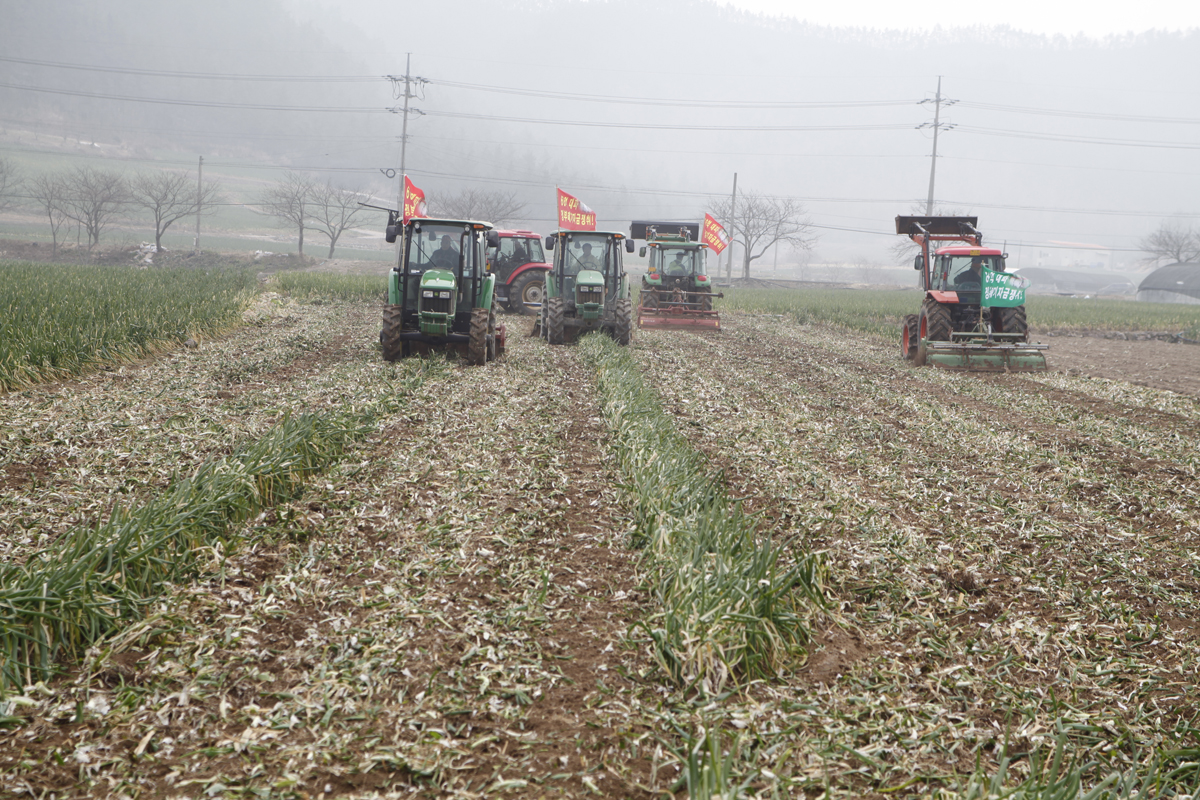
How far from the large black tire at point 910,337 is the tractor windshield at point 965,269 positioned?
925mm

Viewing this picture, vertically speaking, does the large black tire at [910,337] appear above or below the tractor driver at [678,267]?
below

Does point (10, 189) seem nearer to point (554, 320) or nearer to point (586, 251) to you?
point (586, 251)

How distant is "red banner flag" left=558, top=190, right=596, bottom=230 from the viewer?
899 inches

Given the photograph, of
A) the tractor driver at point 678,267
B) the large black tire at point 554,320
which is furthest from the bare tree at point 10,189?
the large black tire at point 554,320

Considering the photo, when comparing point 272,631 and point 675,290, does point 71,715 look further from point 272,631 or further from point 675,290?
point 675,290

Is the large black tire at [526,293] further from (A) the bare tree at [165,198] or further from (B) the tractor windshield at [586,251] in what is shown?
(A) the bare tree at [165,198]

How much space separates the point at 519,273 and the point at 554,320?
776cm

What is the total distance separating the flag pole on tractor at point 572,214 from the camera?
22.8 m

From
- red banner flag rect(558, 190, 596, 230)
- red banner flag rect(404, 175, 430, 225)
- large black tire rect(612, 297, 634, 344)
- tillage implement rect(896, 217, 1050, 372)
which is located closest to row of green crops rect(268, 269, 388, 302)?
red banner flag rect(404, 175, 430, 225)

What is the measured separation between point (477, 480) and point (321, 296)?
20.4m

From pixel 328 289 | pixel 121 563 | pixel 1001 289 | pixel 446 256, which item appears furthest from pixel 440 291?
pixel 328 289

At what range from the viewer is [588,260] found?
54.3 feet

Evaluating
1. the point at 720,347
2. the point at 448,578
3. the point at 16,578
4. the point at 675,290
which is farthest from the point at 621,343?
the point at 16,578

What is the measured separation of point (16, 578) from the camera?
3.59 m
